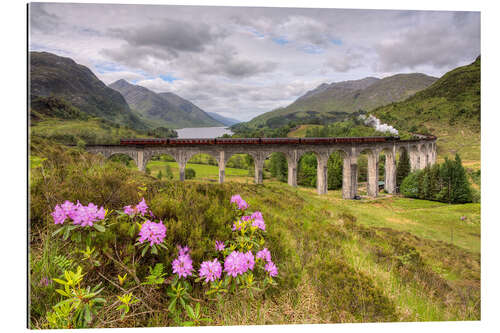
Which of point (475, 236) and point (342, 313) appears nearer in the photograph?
point (342, 313)

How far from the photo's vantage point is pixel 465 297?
4.84 meters

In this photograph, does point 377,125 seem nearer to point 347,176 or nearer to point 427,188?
point 347,176

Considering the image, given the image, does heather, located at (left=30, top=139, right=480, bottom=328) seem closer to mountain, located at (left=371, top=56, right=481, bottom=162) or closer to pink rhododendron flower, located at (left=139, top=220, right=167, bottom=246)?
pink rhododendron flower, located at (left=139, top=220, right=167, bottom=246)

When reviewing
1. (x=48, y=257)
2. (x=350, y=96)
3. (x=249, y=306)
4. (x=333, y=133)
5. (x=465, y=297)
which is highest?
(x=350, y=96)

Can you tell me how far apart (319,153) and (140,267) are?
2802 cm

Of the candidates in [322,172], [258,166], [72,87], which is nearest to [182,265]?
[72,87]

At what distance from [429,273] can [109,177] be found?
300 inches

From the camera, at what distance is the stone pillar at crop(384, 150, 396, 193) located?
30717 mm

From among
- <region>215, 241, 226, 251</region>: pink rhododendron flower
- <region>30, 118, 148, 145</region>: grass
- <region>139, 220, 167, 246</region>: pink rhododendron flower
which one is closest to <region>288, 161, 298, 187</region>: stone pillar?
<region>30, 118, 148, 145</region>: grass

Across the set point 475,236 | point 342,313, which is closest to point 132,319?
point 342,313

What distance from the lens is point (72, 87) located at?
1273 centimetres

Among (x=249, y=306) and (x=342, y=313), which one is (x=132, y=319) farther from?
(x=342, y=313)

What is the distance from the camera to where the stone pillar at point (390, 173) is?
30.7 meters

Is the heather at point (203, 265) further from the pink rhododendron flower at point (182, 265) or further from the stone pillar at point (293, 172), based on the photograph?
the stone pillar at point (293, 172)
